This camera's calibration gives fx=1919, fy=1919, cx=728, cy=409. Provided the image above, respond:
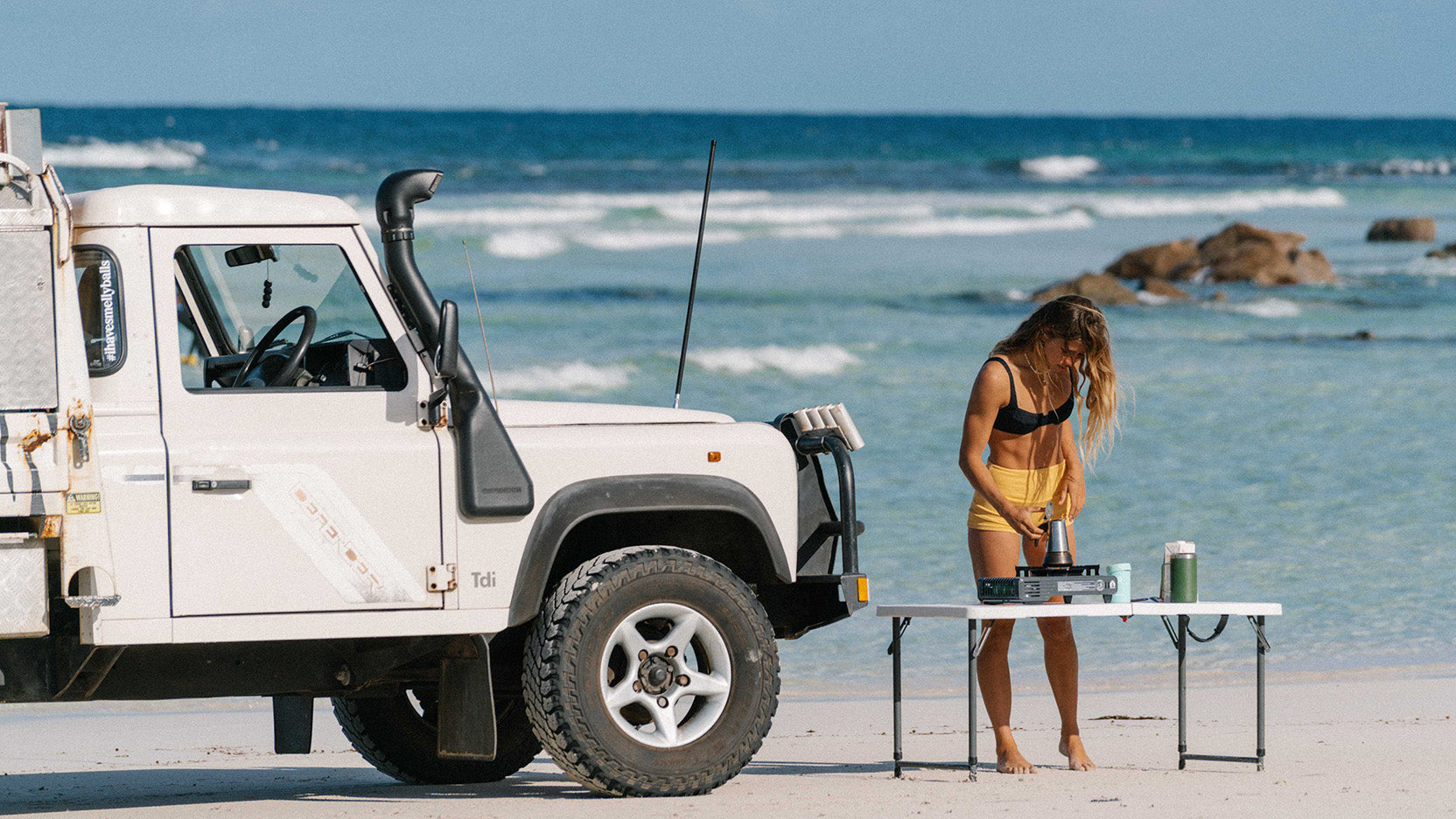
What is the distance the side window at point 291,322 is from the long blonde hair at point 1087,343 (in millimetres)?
2122

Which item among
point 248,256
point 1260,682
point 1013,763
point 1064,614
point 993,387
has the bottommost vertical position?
point 1013,763

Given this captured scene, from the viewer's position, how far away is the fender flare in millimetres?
Answer: 5836

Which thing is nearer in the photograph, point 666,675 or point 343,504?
point 343,504

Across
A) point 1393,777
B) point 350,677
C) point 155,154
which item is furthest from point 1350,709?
point 155,154

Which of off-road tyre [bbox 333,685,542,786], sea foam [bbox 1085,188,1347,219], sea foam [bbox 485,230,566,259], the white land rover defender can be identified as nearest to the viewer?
the white land rover defender

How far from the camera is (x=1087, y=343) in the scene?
21.6 ft

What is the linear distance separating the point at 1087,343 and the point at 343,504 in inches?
103

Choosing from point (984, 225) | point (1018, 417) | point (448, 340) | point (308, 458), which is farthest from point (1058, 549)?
point (984, 225)

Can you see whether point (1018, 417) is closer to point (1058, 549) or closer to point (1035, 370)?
point (1035, 370)

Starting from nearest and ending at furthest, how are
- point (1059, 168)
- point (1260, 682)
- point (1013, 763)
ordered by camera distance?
point (1260, 682) → point (1013, 763) → point (1059, 168)

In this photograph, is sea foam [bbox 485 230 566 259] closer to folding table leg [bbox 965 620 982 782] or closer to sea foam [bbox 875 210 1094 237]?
sea foam [bbox 875 210 1094 237]

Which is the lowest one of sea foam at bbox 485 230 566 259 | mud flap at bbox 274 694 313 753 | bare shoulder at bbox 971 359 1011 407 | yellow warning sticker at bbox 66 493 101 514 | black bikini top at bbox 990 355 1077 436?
mud flap at bbox 274 694 313 753

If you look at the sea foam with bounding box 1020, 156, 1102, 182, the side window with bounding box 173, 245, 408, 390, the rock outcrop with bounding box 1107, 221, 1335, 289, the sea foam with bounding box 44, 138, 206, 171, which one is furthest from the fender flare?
the sea foam with bounding box 1020, 156, 1102, 182

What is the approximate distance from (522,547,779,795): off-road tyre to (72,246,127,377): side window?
1.51 meters
